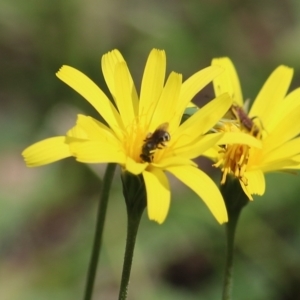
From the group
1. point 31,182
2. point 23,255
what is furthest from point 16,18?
point 23,255

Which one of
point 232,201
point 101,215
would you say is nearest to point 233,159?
point 232,201

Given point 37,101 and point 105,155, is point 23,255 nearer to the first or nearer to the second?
point 37,101

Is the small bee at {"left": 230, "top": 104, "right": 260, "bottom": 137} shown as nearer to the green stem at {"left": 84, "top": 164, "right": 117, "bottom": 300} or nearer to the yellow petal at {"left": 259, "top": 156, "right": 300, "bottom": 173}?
the yellow petal at {"left": 259, "top": 156, "right": 300, "bottom": 173}

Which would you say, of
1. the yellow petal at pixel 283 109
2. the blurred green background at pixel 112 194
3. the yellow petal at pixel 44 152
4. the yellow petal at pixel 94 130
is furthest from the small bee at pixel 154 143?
the blurred green background at pixel 112 194

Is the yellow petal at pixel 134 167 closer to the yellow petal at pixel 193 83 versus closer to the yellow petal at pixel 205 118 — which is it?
the yellow petal at pixel 205 118

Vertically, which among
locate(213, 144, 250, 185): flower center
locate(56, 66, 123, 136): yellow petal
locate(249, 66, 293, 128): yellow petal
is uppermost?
locate(249, 66, 293, 128): yellow petal

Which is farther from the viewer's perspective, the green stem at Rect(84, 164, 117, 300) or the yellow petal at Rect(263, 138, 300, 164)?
the yellow petal at Rect(263, 138, 300, 164)

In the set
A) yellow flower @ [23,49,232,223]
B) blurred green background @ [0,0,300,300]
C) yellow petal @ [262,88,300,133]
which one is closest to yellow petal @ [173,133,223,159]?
yellow flower @ [23,49,232,223]
